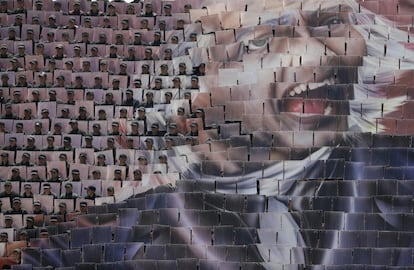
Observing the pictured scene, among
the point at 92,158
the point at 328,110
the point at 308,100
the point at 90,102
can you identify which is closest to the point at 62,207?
the point at 92,158

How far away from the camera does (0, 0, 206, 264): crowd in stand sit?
17.0m

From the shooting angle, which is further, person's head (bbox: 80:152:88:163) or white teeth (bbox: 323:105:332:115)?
person's head (bbox: 80:152:88:163)

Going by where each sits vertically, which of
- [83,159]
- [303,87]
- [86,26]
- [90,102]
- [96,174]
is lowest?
[96,174]

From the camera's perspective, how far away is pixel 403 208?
15898mm

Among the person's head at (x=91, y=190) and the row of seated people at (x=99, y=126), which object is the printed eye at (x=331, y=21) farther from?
the person's head at (x=91, y=190)

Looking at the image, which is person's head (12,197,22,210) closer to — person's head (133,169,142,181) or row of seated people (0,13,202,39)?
person's head (133,169,142,181)

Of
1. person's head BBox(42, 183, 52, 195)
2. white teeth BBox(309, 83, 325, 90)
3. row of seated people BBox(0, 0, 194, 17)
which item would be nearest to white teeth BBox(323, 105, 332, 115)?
white teeth BBox(309, 83, 325, 90)

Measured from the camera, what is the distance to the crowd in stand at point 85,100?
55.6ft

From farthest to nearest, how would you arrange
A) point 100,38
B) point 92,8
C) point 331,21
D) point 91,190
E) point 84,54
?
point 92,8
point 100,38
point 84,54
point 331,21
point 91,190

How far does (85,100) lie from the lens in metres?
18.1

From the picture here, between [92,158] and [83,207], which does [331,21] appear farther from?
[83,207]

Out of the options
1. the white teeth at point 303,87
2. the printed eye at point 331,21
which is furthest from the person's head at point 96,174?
the printed eye at point 331,21

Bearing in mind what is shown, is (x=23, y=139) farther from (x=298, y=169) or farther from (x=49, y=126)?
(x=298, y=169)

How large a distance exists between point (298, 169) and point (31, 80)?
3846 mm
